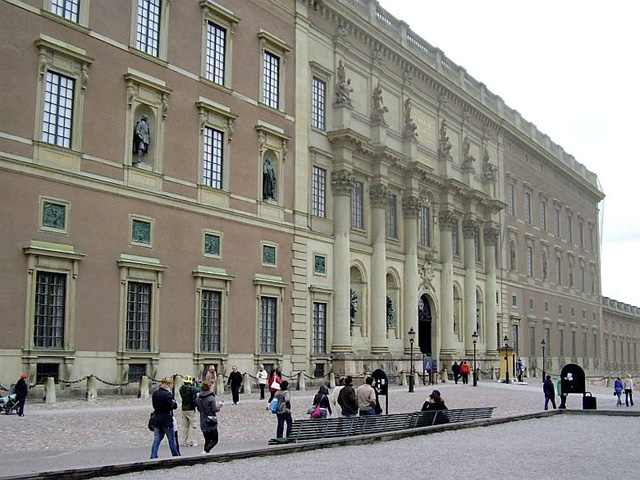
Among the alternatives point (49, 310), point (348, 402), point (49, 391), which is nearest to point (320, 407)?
point (348, 402)

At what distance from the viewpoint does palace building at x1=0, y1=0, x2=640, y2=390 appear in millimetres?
27281

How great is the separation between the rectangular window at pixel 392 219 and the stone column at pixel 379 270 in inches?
56.3

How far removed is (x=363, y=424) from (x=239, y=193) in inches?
722

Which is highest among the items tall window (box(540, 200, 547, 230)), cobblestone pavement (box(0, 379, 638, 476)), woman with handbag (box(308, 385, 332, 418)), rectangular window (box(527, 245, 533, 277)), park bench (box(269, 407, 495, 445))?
tall window (box(540, 200, 547, 230))

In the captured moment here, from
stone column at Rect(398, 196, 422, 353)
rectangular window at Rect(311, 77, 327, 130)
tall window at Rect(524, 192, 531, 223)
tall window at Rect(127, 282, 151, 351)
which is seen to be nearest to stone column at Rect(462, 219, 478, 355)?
stone column at Rect(398, 196, 422, 353)

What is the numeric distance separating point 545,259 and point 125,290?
4931 centimetres

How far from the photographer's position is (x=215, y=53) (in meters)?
35.2

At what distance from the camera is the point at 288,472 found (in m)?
13.7

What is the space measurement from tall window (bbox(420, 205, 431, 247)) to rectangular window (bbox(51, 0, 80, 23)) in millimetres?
26782

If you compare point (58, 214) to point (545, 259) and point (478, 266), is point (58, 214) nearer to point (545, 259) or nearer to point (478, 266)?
point (478, 266)

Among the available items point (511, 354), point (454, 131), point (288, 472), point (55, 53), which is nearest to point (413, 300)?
point (511, 354)

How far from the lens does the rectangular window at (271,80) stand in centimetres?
3803

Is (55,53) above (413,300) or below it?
above

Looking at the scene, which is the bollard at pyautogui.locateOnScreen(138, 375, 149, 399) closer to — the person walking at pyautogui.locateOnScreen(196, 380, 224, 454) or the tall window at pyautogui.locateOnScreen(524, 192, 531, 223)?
the person walking at pyautogui.locateOnScreen(196, 380, 224, 454)
